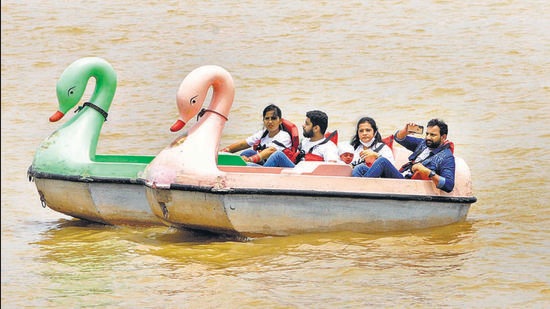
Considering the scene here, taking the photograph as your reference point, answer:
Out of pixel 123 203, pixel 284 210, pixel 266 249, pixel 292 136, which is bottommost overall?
pixel 266 249

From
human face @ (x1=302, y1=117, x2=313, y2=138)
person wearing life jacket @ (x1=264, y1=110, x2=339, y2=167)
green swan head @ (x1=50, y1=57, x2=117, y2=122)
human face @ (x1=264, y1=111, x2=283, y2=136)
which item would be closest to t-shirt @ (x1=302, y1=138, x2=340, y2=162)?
person wearing life jacket @ (x1=264, y1=110, x2=339, y2=167)

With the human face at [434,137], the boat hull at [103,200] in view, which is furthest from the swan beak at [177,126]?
the human face at [434,137]

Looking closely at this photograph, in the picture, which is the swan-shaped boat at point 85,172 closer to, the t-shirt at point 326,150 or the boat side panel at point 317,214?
the boat side panel at point 317,214

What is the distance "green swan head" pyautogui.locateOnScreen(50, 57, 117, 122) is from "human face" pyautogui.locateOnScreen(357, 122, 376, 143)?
2.95 m

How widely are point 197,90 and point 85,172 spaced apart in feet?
5.54

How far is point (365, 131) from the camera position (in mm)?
12656

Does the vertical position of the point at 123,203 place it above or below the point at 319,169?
below

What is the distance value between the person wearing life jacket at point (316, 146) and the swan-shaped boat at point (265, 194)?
0.48 meters

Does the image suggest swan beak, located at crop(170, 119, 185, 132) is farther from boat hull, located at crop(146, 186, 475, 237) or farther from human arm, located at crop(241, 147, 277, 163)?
human arm, located at crop(241, 147, 277, 163)

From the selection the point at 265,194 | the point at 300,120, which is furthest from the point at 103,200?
the point at 300,120

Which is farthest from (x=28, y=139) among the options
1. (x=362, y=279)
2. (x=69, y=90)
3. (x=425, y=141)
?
(x=362, y=279)

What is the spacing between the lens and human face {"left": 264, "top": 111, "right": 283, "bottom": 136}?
13289 mm

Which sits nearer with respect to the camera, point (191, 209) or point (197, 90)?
point (191, 209)

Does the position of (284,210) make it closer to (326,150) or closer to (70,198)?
(326,150)
